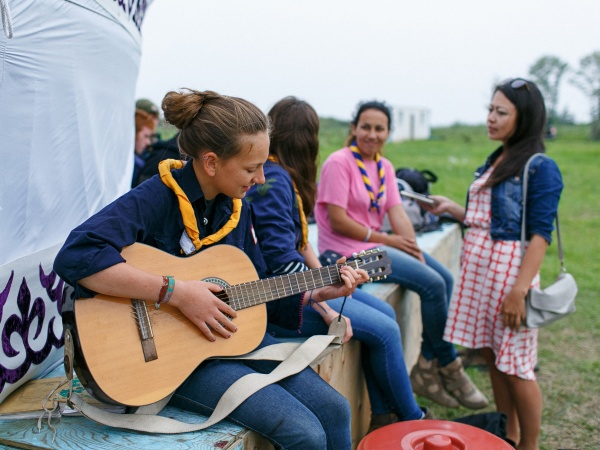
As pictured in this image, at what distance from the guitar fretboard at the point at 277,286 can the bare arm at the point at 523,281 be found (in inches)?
41.8

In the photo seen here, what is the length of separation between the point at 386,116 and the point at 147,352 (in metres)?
2.37

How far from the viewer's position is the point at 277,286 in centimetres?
230

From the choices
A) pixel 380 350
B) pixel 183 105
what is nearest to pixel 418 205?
pixel 380 350

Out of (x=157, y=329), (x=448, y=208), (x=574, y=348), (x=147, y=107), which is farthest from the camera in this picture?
(x=147, y=107)

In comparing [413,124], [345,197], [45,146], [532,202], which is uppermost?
[45,146]

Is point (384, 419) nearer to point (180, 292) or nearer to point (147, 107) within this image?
point (180, 292)

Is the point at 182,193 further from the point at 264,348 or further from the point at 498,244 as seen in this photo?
the point at 498,244

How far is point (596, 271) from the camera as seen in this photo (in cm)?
731

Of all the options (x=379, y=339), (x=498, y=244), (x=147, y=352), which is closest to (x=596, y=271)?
(x=498, y=244)

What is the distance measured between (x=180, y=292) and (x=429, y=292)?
2.10 metres

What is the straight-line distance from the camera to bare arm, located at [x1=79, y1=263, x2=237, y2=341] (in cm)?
184

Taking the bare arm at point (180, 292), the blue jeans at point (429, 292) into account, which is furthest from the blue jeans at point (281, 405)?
the blue jeans at point (429, 292)

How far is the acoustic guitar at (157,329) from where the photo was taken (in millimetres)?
1827

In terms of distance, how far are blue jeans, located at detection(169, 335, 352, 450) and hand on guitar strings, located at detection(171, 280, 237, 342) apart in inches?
4.7
